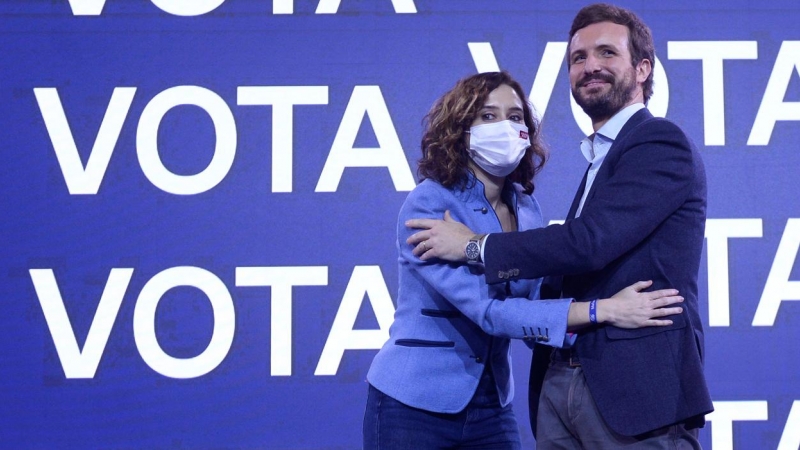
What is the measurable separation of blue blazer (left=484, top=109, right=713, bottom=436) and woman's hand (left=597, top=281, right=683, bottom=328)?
0.02 metres

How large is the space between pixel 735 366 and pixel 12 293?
108 inches

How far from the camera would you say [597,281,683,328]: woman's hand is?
168cm

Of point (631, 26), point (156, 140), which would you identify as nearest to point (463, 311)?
point (631, 26)

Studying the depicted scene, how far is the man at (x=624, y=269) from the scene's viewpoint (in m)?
1.69

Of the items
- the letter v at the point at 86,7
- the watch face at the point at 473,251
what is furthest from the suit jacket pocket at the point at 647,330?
the letter v at the point at 86,7

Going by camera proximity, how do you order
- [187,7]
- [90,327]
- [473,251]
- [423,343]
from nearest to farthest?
[473,251]
[423,343]
[90,327]
[187,7]

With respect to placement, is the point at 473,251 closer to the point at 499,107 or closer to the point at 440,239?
the point at 440,239

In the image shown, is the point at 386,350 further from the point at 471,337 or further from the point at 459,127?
the point at 459,127

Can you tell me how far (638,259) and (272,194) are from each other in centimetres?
178

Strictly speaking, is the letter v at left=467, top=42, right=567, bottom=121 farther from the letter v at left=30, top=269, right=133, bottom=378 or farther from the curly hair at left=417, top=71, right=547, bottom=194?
the letter v at left=30, top=269, right=133, bottom=378

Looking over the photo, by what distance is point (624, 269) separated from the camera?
1.77 meters

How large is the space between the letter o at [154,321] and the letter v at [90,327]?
0.09 metres

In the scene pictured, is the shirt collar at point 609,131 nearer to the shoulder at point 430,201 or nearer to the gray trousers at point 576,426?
the shoulder at point 430,201

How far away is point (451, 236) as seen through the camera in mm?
1865
